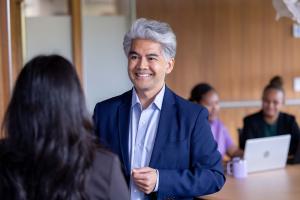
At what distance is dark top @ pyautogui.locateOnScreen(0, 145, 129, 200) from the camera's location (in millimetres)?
1182

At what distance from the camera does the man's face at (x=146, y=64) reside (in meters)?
1.82

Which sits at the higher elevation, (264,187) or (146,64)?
(146,64)

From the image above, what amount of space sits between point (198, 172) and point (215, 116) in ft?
6.63

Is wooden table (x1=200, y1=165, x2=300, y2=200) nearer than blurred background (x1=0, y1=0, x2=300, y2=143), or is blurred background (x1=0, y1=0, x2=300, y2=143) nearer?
wooden table (x1=200, y1=165, x2=300, y2=200)

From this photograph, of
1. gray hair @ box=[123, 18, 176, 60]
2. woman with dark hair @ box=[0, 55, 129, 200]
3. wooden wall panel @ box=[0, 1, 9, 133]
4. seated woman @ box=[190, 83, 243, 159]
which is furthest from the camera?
seated woman @ box=[190, 83, 243, 159]

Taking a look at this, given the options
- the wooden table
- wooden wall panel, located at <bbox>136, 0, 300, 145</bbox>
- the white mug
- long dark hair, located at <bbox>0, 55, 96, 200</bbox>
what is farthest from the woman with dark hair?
wooden wall panel, located at <bbox>136, 0, 300, 145</bbox>

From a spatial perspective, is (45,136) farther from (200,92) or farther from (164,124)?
(200,92)

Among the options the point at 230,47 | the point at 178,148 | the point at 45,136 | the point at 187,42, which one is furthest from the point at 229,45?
the point at 45,136

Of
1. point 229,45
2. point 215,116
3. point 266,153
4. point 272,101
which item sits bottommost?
point 266,153

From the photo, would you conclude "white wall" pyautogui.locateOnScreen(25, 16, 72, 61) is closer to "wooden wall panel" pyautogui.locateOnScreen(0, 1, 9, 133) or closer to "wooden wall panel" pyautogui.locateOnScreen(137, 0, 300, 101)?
"wooden wall panel" pyautogui.locateOnScreen(137, 0, 300, 101)

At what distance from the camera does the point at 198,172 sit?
5.79 ft

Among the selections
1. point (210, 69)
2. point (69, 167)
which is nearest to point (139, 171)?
point (69, 167)

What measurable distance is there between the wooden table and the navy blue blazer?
36.6 inches

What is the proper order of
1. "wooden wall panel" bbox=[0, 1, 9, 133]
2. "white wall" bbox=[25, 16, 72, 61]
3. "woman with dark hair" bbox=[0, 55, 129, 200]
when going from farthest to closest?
"white wall" bbox=[25, 16, 72, 61] < "wooden wall panel" bbox=[0, 1, 9, 133] < "woman with dark hair" bbox=[0, 55, 129, 200]
